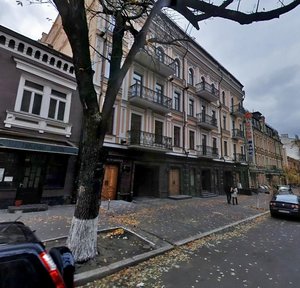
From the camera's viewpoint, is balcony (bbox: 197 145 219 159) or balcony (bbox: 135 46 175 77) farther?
balcony (bbox: 197 145 219 159)

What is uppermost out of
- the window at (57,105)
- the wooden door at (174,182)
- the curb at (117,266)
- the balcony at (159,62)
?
the balcony at (159,62)

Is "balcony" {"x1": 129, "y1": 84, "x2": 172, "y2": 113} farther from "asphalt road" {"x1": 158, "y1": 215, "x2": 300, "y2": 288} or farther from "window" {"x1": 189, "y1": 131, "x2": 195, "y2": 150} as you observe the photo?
"asphalt road" {"x1": 158, "y1": 215, "x2": 300, "y2": 288}

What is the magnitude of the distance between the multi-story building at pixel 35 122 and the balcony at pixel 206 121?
12661mm

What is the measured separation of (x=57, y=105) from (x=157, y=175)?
8776 mm

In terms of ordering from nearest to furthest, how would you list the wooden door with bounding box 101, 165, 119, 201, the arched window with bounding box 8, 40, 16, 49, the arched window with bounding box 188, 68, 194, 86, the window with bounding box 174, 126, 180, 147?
1. the arched window with bounding box 8, 40, 16, 49
2. the wooden door with bounding box 101, 165, 119, 201
3. the window with bounding box 174, 126, 180, 147
4. the arched window with bounding box 188, 68, 194, 86

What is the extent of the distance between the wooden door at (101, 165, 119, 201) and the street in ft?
24.5

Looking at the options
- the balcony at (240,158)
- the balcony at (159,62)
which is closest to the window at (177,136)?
the balcony at (159,62)

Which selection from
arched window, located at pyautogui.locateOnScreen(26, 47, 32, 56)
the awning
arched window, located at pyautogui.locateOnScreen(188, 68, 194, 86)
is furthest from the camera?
arched window, located at pyautogui.locateOnScreen(188, 68, 194, 86)

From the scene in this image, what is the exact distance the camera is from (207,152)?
801 inches

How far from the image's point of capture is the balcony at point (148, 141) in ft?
44.8

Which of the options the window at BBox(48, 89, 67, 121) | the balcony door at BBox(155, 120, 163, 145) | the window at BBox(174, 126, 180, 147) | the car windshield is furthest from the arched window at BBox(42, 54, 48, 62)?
the car windshield

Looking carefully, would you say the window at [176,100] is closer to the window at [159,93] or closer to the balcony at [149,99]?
the balcony at [149,99]

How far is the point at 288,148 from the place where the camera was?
178ft

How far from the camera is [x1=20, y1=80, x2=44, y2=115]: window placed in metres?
9.76
